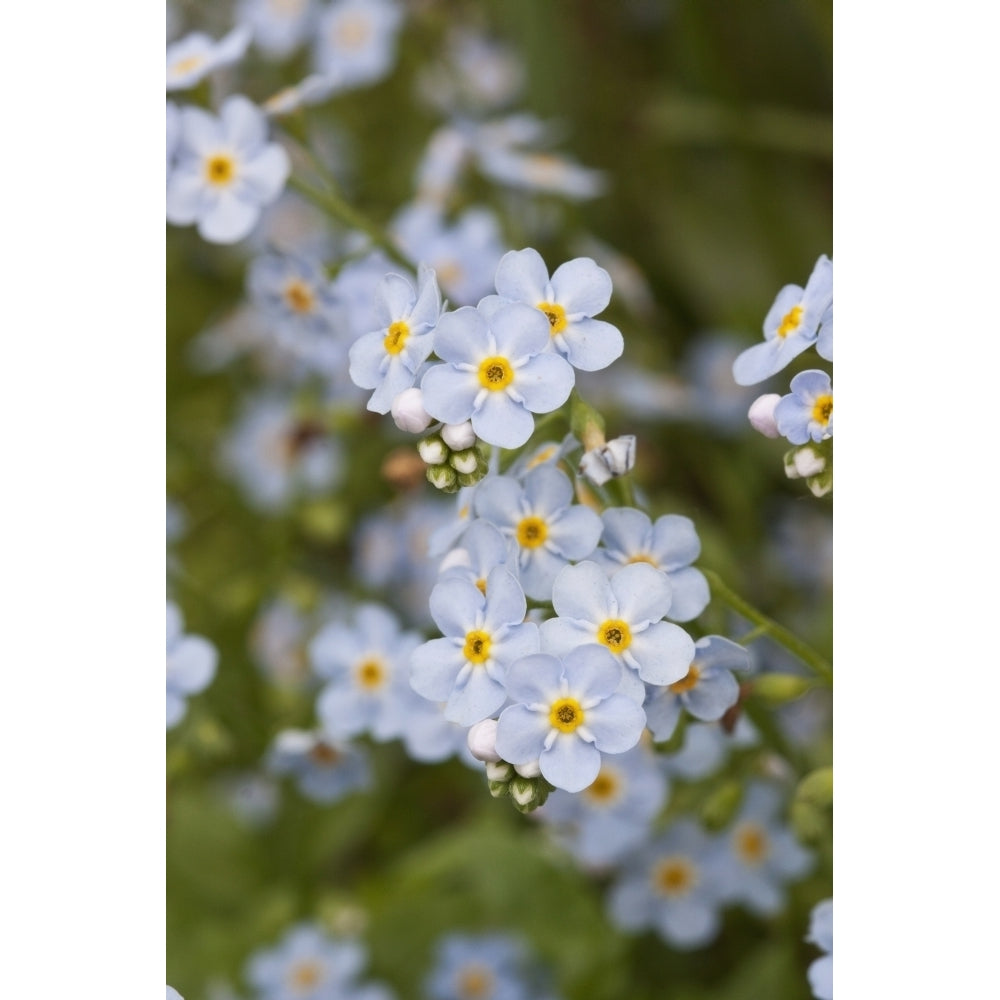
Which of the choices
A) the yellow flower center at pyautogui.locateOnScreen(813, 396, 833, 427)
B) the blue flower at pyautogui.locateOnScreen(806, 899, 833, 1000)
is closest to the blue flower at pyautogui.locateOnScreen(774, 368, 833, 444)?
the yellow flower center at pyautogui.locateOnScreen(813, 396, 833, 427)

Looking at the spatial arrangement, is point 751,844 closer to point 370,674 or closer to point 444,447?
point 370,674

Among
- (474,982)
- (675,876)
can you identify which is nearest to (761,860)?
(675,876)

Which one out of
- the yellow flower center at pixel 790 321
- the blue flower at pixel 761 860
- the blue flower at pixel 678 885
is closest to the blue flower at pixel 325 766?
the blue flower at pixel 678 885

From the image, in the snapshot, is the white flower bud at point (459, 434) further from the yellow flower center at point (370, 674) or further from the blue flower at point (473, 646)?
the yellow flower center at point (370, 674)

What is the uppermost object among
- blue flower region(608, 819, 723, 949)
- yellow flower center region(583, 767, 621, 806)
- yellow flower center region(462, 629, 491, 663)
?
yellow flower center region(462, 629, 491, 663)

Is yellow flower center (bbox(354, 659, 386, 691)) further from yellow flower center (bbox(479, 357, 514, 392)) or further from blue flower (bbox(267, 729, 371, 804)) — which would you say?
yellow flower center (bbox(479, 357, 514, 392))
